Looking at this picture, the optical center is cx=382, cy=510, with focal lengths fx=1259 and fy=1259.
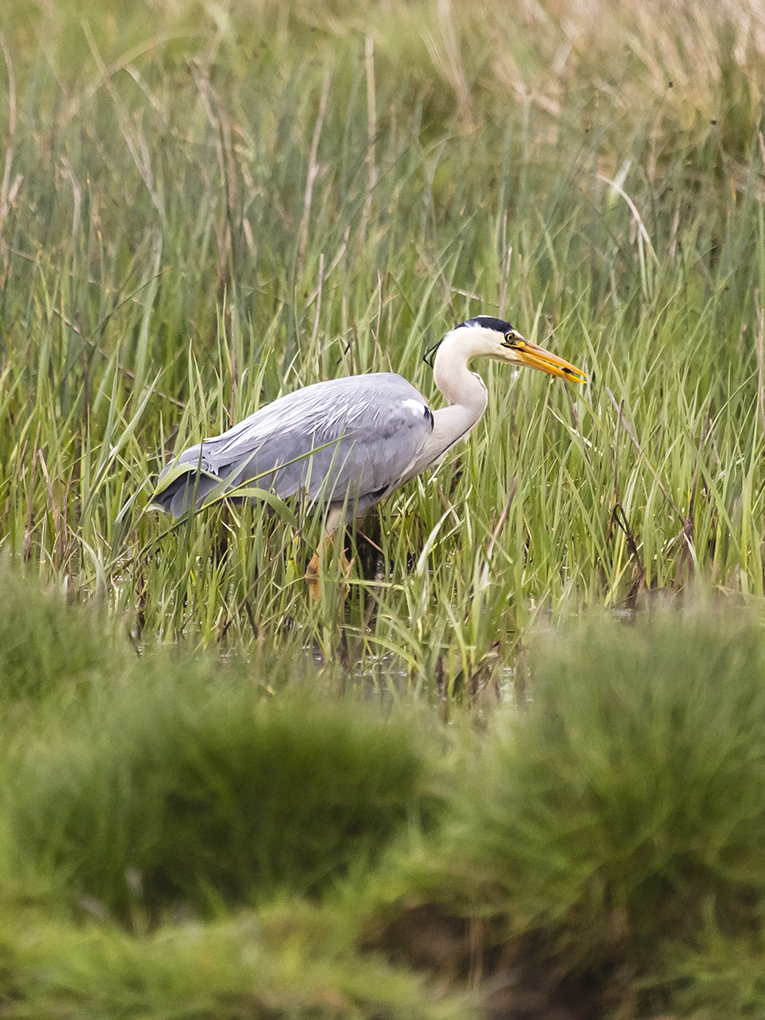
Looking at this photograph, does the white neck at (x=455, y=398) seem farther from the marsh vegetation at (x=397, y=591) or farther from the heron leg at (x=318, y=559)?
the heron leg at (x=318, y=559)

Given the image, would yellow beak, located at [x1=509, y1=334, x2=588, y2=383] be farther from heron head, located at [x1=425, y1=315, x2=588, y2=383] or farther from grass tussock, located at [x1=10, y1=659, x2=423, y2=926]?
grass tussock, located at [x1=10, y1=659, x2=423, y2=926]

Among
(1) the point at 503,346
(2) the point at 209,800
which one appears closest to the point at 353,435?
(1) the point at 503,346

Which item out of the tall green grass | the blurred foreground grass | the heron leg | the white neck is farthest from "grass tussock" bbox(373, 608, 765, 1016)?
the white neck

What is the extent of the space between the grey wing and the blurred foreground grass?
121 cm

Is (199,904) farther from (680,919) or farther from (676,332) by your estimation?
(676,332)

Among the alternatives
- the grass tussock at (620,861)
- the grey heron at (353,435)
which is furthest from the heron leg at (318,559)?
the grass tussock at (620,861)

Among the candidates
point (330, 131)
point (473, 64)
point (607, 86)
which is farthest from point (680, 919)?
point (473, 64)

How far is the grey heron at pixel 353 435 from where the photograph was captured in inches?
120

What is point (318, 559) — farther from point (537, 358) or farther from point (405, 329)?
point (405, 329)

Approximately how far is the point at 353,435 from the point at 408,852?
158 cm

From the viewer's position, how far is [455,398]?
11.1 ft

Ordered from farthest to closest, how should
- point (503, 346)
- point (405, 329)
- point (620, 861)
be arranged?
point (405, 329), point (503, 346), point (620, 861)

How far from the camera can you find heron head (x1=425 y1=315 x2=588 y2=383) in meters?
3.31

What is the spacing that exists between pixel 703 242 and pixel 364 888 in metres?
2.99
